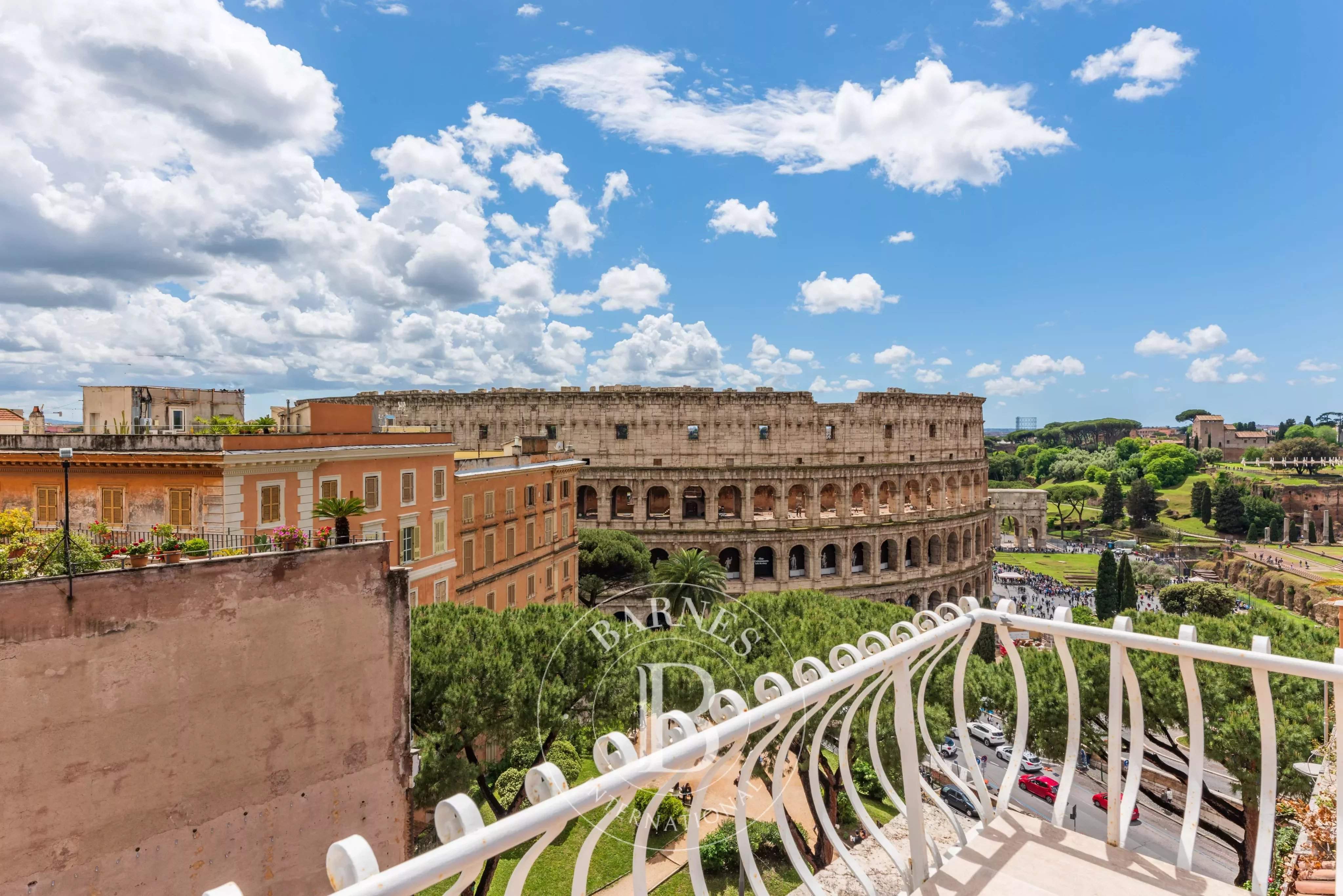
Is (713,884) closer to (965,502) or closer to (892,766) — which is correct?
(892,766)

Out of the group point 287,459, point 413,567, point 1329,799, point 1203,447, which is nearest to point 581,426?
point 413,567

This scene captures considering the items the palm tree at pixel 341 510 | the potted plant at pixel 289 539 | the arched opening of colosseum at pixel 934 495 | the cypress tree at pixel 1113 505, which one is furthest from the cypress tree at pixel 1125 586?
the cypress tree at pixel 1113 505

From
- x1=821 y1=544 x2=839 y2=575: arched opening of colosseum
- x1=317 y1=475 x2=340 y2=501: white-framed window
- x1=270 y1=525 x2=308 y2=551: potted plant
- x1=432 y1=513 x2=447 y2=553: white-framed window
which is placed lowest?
x1=821 y1=544 x2=839 y2=575: arched opening of colosseum

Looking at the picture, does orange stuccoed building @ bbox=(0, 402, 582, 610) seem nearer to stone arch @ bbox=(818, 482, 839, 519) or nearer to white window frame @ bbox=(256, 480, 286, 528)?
white window frame @ bbox=(256, 480, 286, 528)

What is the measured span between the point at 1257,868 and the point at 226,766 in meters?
15.7

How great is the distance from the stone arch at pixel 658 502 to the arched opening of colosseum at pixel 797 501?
9159 millimetres

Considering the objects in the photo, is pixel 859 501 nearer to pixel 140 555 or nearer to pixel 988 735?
pixel 988 735

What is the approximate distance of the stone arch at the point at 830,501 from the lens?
51.2 m

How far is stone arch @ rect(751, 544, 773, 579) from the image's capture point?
51.3 m

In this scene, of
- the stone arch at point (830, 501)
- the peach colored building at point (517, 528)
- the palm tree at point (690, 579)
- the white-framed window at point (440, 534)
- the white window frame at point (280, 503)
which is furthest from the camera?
the stone arch at point (830, 501)

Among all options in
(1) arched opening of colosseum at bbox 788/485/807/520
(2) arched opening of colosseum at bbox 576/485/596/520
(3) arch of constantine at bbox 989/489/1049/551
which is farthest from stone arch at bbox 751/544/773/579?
(3) arch of constantine at bbox 989/489/1049/551

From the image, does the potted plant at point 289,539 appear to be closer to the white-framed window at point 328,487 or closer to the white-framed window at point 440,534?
the white-framed window at point 328,487

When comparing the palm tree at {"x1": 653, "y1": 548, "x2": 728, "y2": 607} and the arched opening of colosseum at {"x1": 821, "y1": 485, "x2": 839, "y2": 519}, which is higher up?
the arched opening of colosseum at {"x1": 821, "y1": 485, "x2": 839, "y2": 519}

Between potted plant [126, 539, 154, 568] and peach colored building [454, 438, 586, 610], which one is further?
peach colored building [454, 438, 586, 610]
